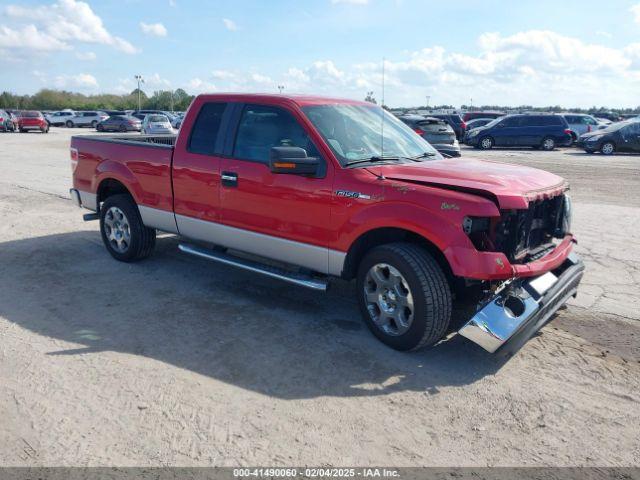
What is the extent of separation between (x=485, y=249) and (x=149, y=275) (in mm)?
3784

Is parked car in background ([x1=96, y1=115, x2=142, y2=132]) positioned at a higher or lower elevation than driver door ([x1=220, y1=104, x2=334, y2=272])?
higher

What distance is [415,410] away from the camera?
11.6 feet

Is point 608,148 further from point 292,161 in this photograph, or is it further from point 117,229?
point 292,161

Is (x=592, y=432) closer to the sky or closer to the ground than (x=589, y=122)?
closer to the ground

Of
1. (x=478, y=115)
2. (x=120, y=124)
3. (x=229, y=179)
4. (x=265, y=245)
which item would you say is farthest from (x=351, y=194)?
(x=120, y=124)

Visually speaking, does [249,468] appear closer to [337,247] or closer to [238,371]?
[238,371]

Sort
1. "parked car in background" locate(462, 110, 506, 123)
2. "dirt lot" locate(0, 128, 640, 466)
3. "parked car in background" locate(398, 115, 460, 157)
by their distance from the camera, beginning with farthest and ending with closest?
"parked car in background" locate(462, 110, 506, 123) < "parked car in background" locate(398, 115, 460, 157) < "dirt lot" locate(0, 128, 640, 466)

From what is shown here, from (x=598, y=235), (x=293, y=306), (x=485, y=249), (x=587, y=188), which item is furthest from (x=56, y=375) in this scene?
(x=587, y=188)

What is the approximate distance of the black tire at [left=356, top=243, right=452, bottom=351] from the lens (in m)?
4.05

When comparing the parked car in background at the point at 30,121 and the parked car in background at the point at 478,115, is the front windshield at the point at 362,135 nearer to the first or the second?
Answer: the parked car in background at the point at 478,115

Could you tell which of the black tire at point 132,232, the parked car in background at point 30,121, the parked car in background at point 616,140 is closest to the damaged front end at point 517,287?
the black tire at point 132,232

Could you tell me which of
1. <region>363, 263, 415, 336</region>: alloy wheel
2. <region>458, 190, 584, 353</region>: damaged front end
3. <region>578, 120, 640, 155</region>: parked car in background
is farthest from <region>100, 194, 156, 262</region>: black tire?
<region>578, 120, 640, 155</region>: parked car in background

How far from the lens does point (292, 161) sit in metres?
4.40

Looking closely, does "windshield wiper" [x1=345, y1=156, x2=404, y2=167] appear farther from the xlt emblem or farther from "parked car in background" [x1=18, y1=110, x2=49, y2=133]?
"parked car in background" [x1=18, y1=110, x2=49, y2=133]
